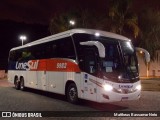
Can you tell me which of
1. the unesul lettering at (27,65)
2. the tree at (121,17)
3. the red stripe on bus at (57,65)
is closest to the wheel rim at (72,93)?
the red stripe on bus at (57,65)

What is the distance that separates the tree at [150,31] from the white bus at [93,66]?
2481cm

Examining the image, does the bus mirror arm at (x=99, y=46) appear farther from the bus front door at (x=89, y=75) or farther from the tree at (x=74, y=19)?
the tree at (x=74, y=19)

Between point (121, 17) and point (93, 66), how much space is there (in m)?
23.9

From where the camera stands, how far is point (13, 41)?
8038cm

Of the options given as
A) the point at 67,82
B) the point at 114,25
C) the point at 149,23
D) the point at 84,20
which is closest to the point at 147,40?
the point at 149,23

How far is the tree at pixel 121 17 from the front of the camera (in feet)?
118

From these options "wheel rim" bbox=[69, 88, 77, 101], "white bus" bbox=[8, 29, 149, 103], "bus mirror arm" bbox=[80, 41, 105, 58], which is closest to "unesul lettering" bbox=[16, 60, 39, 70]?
"white bus" bbox=[8, 29, 149, 103]

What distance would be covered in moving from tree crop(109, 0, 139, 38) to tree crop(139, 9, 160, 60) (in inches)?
173

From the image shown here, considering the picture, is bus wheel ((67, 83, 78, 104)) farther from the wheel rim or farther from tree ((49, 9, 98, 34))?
tree ((49, 9, 98, 34))

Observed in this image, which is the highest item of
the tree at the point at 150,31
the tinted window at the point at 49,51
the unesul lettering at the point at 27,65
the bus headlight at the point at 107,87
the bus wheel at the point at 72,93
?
the tree at the point at 150,31

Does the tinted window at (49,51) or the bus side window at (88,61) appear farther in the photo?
the tinted window at (49,51)

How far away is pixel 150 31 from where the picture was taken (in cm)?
4044

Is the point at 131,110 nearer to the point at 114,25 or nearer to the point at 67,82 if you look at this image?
the point at 67,82

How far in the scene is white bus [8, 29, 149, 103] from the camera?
42.7 ft
